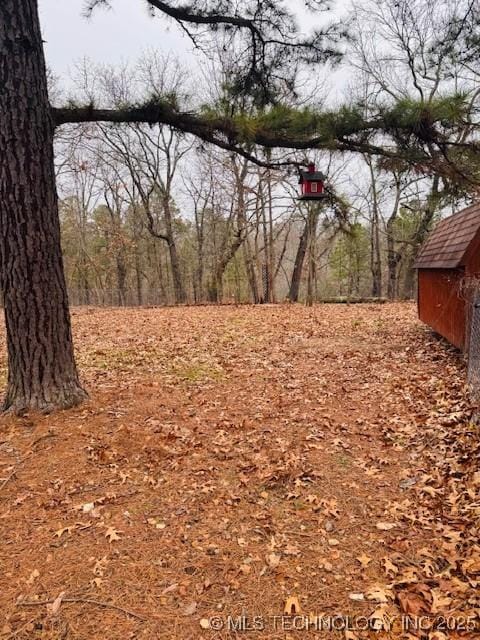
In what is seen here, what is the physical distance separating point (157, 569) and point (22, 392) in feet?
7.72

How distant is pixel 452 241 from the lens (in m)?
6.46

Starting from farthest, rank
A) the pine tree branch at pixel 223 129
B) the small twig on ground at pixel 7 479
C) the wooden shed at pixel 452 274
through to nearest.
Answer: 1. the wooden shed at pixel 452 274
2. the pine tree branch at pixel 223 129
3. the small twig on ground at pixel 7 479

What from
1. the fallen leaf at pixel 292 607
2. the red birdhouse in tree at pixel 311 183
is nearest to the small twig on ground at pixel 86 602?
the fallen leaf at pixel 292 607

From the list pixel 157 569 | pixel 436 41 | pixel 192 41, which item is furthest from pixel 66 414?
pixel 436 41

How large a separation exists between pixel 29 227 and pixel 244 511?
3071 mm

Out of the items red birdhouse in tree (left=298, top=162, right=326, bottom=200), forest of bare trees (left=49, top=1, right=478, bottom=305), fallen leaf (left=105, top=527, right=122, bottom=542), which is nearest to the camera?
fallen leaf (left=105, top=527, right=122, bottom=542)

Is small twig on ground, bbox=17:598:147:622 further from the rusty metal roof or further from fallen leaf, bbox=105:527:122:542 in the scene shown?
the rusty metal roof

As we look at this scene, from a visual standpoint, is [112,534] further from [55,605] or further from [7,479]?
[7,479]

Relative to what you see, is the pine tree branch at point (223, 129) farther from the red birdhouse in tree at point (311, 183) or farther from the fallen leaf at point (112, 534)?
the fallen leaf at point (112, 534)

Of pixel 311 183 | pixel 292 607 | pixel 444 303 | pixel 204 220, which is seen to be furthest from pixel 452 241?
pixel 204 220

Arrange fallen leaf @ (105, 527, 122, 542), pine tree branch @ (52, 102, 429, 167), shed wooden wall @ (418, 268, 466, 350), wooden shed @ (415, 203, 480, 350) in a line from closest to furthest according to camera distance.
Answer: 1. fallen leaf @ (105, 527, 122, 542)
2. pine tree branch @ (52, 102, 429, 167)
3. wooden shed @ (415, 203, 480, 350)
4. shed wooden wall @ (418, 268, 466, 350)

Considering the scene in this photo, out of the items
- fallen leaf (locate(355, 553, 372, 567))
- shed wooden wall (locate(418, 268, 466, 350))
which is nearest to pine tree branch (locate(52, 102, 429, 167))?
shed wooden wall (locate(418, 268, 466, 350))

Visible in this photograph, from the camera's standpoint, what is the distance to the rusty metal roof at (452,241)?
5738mm

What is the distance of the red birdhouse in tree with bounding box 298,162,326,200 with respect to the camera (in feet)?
15.8
